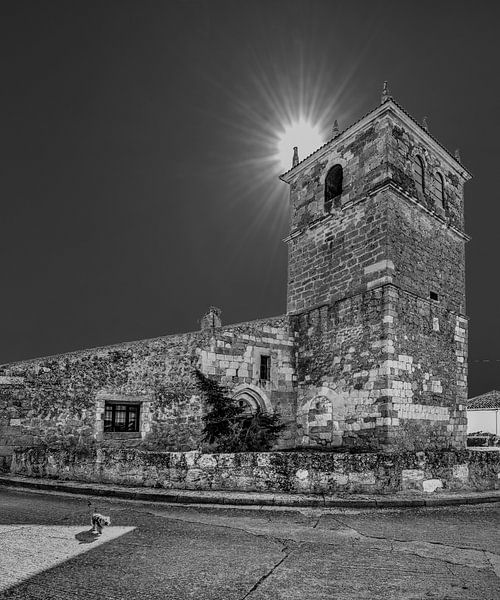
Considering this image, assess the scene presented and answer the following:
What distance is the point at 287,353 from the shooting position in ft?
59.8

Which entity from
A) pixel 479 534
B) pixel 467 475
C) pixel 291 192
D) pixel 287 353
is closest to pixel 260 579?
pixel 479 534

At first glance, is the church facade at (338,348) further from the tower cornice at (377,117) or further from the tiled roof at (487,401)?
the tiled roof at (487,401)

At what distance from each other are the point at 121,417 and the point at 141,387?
1070 mm

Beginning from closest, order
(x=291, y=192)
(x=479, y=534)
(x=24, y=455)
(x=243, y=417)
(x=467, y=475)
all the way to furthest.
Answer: (x=479, y=534)
(x=467, y=475)
(x=24, y=455)
(x=243, y=417)
(x=291, y=192)

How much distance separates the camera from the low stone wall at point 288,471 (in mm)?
10102

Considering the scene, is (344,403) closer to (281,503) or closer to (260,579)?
(281,503)

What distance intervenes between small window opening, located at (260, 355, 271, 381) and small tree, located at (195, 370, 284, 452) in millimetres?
2769

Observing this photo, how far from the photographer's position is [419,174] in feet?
59.4

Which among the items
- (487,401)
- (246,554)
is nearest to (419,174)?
(246,554)

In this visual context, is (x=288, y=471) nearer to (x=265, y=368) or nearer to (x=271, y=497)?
(x=271, y=497)

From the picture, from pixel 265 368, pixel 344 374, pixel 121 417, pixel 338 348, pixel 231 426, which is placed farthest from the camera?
pixel 265 368

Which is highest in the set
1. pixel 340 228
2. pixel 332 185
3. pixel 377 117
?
pixel 377 117

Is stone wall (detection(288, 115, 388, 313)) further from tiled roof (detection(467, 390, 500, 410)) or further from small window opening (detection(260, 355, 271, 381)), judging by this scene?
tiled roof (detection(467, 390, 500, 410))

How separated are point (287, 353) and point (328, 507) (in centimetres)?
916
